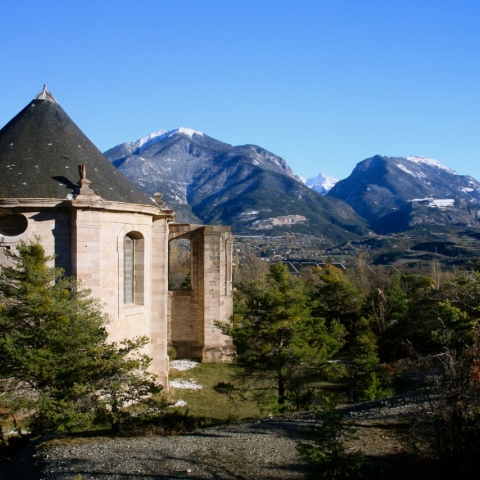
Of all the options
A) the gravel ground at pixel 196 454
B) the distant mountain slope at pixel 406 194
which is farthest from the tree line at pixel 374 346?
the distant mountain slope at pixel 406 194

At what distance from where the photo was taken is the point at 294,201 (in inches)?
4173

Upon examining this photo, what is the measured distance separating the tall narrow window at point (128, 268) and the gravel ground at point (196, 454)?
594 centimetres

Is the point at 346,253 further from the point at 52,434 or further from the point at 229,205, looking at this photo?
the point at 52,434

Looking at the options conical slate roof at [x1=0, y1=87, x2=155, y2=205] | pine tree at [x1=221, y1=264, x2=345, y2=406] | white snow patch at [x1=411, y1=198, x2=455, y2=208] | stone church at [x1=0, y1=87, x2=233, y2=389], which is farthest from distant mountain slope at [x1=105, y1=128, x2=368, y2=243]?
pine tree at [x1=221, y1=264, x2=345, y2=406]

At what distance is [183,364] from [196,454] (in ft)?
43.9

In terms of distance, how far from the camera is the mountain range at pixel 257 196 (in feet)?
331

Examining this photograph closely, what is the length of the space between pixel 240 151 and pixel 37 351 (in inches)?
4481

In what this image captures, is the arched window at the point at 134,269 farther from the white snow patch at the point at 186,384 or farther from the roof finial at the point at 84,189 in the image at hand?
the white snow patch at the point at 186,384

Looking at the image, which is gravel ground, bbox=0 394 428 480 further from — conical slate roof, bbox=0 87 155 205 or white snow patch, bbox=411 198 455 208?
white snow patch, bbox=411 198 455 208

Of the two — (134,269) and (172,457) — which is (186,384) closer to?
(134,269)

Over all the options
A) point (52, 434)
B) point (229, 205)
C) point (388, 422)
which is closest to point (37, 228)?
Answer: point (52, 434)

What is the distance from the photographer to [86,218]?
45.9 feet

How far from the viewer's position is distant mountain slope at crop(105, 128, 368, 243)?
100062mm

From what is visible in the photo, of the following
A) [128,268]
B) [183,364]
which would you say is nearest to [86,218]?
[128,268]
